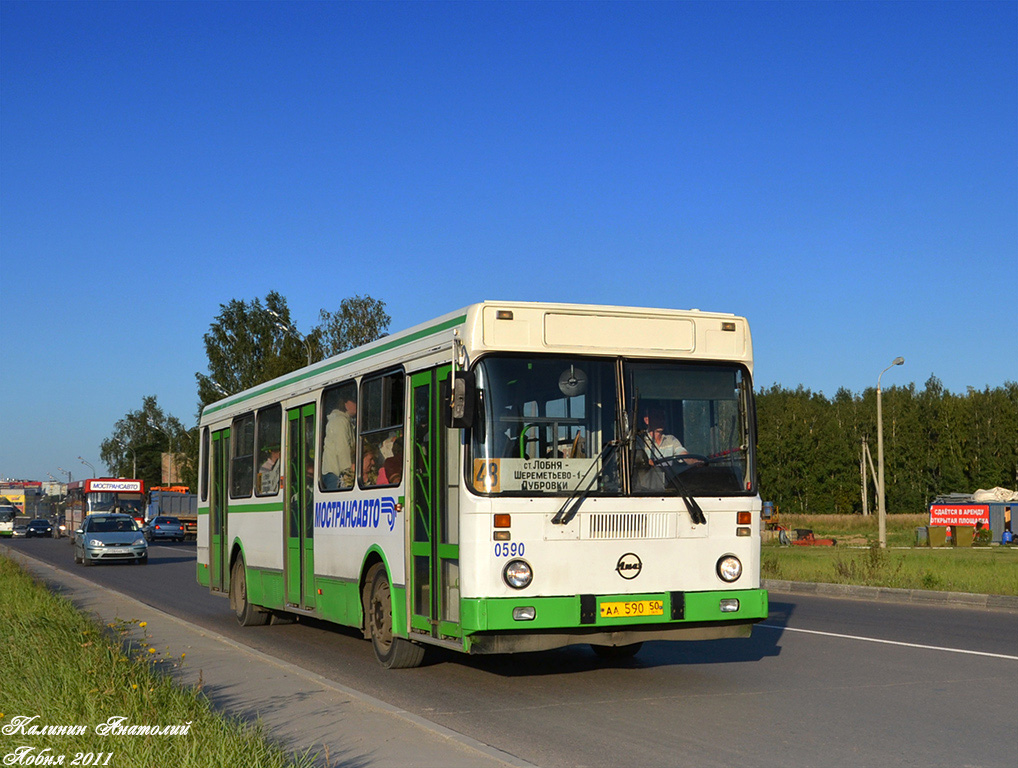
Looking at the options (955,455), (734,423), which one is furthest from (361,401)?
(955,455)

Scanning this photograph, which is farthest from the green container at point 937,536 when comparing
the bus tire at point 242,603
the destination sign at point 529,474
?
the destination sign at point 529,474

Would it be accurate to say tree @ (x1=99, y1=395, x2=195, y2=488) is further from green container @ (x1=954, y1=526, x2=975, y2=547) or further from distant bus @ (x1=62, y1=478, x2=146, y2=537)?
green container @ (x1=954, y1=526, x2=975, y2=547)

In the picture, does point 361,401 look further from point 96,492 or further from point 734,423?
point 96,492

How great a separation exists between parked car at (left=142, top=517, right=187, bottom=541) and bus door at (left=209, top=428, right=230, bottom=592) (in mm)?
46819

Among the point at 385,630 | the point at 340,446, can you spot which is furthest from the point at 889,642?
the point at 340,446

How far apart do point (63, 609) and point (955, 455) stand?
369ft

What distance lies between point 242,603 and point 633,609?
853 centimetres

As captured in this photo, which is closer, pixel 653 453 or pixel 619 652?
pixel 653 453

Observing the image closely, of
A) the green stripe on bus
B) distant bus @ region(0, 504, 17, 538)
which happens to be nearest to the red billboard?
the green stripe on bus

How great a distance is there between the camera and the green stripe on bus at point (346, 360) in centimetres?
1020

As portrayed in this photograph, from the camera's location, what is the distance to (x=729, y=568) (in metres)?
9.98

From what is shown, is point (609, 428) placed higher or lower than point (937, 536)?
higher

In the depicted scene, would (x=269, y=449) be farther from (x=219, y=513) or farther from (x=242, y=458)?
(x=219, y=513)

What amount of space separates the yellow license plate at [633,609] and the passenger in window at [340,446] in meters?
3.58
